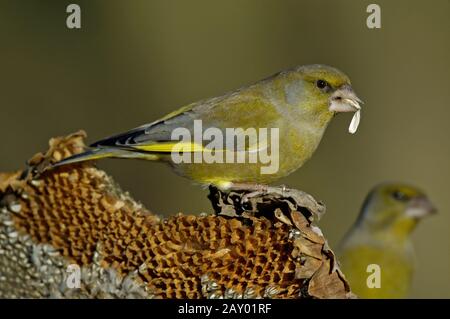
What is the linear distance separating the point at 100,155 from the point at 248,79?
3814mm

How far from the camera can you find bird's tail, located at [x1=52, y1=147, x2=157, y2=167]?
2676mm

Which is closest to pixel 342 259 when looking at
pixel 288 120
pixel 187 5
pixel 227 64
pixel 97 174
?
pixel 288 120

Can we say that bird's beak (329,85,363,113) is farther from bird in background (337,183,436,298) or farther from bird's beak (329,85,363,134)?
bird in background (337,183,436,298)

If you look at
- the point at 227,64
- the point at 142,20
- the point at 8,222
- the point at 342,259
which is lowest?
the point at 342,259

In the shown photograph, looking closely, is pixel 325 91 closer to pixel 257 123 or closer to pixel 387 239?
pixel 257 123

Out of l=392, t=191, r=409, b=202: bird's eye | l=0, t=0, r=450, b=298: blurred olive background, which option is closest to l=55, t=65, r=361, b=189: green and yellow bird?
l=392, t=191, r=409, b=202: bird's eye

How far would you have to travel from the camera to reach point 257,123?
3848 mm

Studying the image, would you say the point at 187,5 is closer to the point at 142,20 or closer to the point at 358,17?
the point at 142,20

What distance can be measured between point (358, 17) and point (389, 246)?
300 centimetres

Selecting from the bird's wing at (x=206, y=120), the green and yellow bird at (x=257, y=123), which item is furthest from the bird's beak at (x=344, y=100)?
the bird's wing at (x=206, y=120)

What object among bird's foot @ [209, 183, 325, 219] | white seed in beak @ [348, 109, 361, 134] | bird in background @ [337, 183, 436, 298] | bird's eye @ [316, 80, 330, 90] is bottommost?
bird in background @ [337, 183, 436, 298]

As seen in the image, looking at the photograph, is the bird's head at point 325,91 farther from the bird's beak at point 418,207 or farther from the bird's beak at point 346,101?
the bird's beak at point 418,207

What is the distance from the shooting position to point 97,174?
2689mm

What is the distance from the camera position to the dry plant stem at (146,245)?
2197 mm
